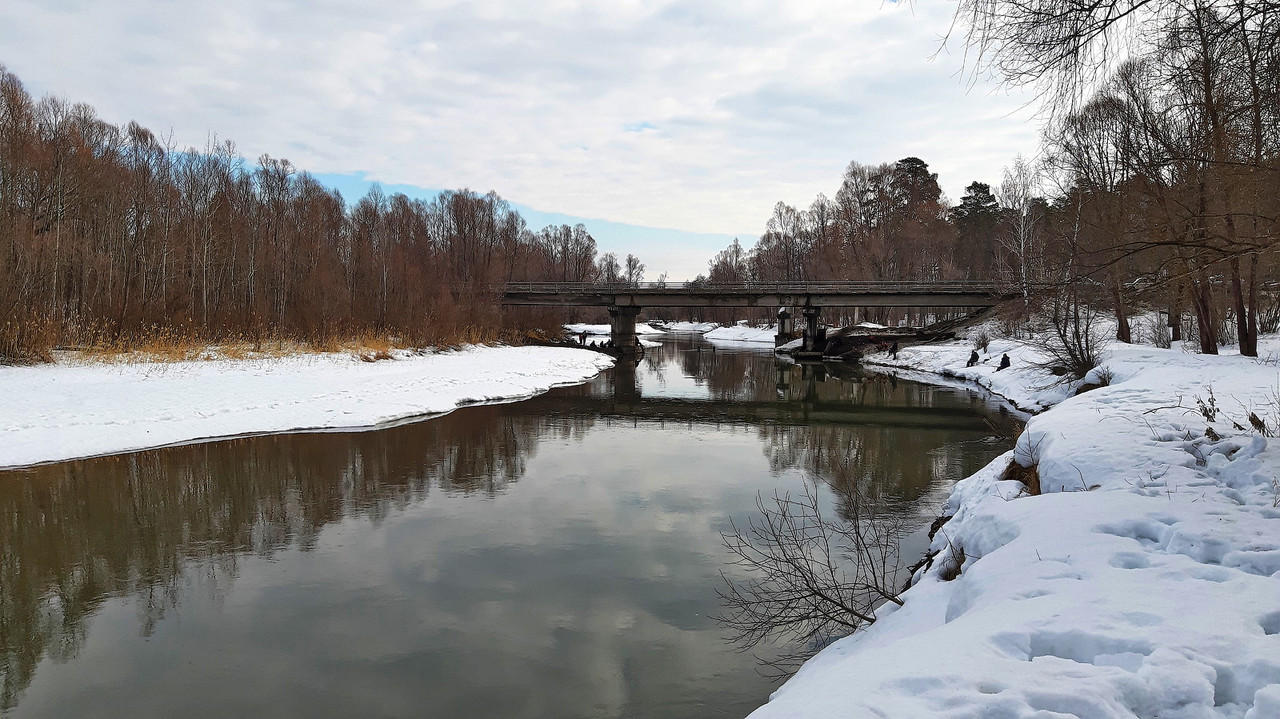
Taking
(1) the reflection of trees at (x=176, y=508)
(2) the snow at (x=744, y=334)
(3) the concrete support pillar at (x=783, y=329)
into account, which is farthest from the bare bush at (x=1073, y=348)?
(2) the snow at (x=744, y=334)

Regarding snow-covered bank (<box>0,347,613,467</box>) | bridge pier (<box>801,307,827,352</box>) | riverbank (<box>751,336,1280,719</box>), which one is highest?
bridge pier (<box>801,307,827,352</box>)

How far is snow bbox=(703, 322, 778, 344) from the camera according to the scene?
79125 mm

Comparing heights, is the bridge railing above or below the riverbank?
above

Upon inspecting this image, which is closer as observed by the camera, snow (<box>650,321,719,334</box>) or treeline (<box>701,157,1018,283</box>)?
treeline (<box>701,157,1018,283</box>)

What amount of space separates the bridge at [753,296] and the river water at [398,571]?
3209 centimetres

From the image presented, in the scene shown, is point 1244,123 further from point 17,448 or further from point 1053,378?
point 17,448

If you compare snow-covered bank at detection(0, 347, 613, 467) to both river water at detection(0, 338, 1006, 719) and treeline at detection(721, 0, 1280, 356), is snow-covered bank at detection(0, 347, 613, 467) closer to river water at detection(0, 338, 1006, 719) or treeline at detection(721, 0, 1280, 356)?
river water at detection(0, 338, 1006, 719)

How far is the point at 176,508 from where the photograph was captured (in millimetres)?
9852

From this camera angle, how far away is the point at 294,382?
19906 mm

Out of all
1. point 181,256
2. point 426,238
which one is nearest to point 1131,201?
point 181,256

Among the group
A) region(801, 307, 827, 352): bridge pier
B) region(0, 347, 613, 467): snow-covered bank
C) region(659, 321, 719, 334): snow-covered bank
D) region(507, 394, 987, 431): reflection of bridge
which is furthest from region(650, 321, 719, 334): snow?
region(0, 347, 613, 467): snow-covered bank

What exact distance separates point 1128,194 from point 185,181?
42.8 m

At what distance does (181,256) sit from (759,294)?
35102 mm

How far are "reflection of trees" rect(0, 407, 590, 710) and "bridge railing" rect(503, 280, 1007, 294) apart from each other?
35470 millimetres
